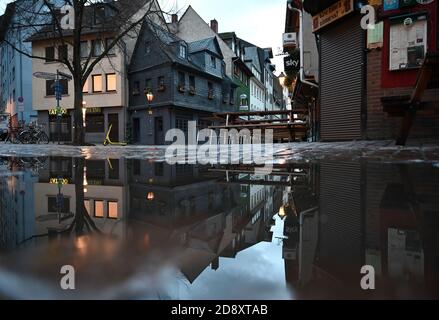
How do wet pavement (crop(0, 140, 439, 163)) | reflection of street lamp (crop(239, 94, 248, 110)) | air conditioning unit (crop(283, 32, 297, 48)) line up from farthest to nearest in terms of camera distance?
reflection of street lamp (crop(239, 94, 248, 110)) → air conditioning unit (crop(283, 32, 297, 48)) → wet pavement (crop(0, 140, 439, 163))

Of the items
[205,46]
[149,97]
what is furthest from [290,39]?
[205,46]

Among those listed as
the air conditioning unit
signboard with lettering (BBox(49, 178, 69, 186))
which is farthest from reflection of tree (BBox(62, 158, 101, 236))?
the air conditioning unit

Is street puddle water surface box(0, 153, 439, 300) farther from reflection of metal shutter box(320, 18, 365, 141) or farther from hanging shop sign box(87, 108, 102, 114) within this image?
hanging shop sign box(87, 108, 102, 114)

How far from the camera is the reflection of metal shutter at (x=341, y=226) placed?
1.39 m

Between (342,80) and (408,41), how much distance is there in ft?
7.38

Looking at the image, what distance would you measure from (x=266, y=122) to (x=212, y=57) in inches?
928

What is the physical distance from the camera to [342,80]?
10914 millimetres

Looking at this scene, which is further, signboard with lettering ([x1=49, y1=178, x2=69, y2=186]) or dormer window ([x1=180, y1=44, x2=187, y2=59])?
dormer window ([x1=180, y1=44, x2=187, y2=59])

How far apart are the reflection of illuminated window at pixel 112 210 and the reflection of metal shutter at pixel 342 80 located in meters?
8.76

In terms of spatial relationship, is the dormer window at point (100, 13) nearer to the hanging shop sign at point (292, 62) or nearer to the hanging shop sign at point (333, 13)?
the hanging shop sign at point (292, 62)

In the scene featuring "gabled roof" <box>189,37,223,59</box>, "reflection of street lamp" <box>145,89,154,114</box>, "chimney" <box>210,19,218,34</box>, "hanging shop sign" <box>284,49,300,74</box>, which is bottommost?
"reflection of street lamp" <box>145,89,154,114</box>

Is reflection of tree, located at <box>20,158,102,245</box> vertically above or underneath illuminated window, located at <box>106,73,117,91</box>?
underneath

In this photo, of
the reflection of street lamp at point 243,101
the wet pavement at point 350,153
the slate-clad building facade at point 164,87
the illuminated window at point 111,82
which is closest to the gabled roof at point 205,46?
the slate-clad building facade at point 164,87

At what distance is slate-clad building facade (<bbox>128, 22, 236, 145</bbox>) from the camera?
28875 mm
